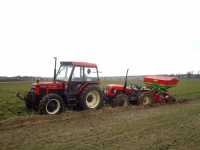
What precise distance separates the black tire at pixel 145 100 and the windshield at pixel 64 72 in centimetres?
416

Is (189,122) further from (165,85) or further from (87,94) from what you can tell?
(165,85)

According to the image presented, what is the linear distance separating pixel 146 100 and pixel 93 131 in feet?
19.9

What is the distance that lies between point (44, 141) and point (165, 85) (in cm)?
900

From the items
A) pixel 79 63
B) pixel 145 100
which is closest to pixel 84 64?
pixel 79 63

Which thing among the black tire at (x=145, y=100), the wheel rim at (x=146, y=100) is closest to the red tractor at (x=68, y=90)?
the black tire at (x=145, y=100)

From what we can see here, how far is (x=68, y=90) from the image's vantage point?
9.10 m

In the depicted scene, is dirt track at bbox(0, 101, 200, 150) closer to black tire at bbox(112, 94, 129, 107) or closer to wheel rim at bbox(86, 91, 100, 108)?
wheel rim at bbox(86, 91, 100, 108)

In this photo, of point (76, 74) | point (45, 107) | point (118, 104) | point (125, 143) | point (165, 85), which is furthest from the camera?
point (165, 85)

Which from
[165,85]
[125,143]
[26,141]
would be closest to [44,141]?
[26,141]

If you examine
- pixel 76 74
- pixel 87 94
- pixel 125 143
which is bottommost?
pixel 125 143

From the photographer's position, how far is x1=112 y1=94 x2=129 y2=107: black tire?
34.3 feet

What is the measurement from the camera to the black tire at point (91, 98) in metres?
9.24

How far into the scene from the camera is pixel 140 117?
807 centimetres

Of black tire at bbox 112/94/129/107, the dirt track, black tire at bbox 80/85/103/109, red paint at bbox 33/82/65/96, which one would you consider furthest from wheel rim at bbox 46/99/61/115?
black tire at bbox 112/94/129/107
